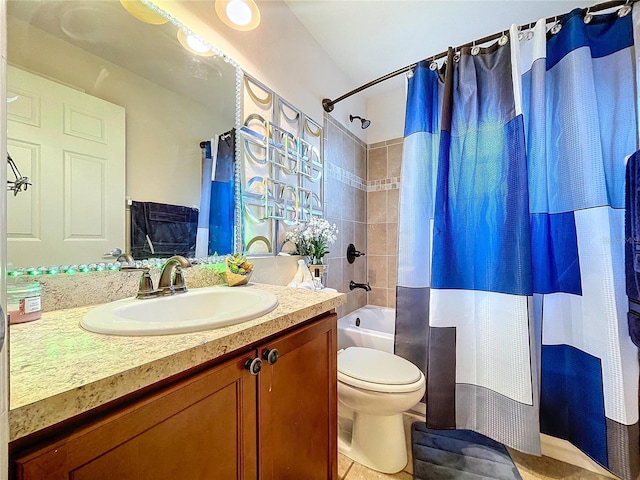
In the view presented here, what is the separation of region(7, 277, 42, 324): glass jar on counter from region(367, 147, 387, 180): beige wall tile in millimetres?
2219

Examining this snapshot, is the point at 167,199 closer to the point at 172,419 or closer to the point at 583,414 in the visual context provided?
the point at 172,419

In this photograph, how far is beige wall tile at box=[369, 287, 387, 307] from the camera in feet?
7.42

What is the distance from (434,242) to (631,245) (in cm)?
69

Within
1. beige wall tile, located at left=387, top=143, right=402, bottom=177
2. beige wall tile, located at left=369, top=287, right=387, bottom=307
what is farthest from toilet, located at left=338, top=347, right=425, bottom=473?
beige wall tile, located at left=387, top=143, right=402, bottom=177

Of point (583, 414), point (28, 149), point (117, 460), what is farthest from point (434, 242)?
point (28, 149)

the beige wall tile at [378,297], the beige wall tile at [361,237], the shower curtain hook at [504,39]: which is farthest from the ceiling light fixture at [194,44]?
the beige wall tile at [378,297]

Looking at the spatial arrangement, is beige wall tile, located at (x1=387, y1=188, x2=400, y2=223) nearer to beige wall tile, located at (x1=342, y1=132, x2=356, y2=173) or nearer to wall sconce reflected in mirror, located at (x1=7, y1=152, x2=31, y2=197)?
beige wall tile, located at (x1=342, y1=132, x2=356, y2=173)

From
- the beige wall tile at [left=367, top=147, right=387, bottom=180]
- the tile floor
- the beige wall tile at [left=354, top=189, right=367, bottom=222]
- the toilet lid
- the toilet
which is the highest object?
the beige wall tile at [left=367, top=147, right=387, bottom=180]

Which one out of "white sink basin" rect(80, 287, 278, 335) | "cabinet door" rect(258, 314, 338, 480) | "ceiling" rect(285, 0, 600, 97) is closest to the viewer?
"white sink basin" rect(80, 287, 278, 335)

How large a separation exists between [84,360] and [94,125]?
70 centimetres

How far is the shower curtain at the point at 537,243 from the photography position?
1.06m

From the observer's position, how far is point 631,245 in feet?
3.22

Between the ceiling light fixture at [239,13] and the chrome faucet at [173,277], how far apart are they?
1.05 metres

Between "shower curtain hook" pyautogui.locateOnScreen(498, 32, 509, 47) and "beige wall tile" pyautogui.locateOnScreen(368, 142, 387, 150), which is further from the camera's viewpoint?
"beige wall tile" pyautogui.locateOnScreen(368, 142, 387, 150)
